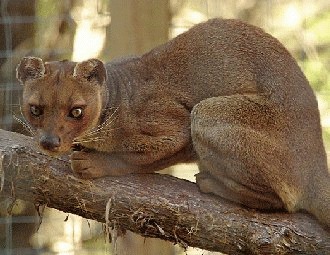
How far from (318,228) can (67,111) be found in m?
1.19

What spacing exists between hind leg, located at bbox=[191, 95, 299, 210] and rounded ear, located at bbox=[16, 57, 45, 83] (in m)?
0.71

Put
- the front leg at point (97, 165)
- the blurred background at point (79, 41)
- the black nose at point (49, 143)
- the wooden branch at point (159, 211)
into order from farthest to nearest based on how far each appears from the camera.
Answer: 1. the blurred background at point (79, 41)
2. the front leg at point (97, 165)
3. the wooden branch at point (159, 211)
4. the black nose at point (49, 143)

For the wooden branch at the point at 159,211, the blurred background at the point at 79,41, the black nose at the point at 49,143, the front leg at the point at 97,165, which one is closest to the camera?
the black nose at the point at 49,143

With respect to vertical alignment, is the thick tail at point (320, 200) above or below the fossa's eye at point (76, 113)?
below

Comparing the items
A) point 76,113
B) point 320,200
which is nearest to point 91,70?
point 76,113

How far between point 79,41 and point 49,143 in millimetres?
1881

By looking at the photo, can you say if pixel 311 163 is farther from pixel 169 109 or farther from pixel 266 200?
pixel 169 109

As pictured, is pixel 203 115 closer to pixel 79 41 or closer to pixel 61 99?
pixel 61 99

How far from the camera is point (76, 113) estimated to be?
12.5 ft

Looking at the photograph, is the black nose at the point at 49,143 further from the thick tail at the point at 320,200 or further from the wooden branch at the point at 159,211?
the thick tail at the point at 320,200

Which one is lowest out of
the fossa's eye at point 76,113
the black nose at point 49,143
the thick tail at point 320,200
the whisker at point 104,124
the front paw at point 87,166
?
the thick tail at point 320,200

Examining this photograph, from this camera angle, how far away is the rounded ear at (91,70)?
12.9 ft

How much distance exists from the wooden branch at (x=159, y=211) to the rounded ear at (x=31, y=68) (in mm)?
324

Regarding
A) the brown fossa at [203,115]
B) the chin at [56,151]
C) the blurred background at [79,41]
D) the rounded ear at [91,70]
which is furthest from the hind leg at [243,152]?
the blurred background at [79,41]
